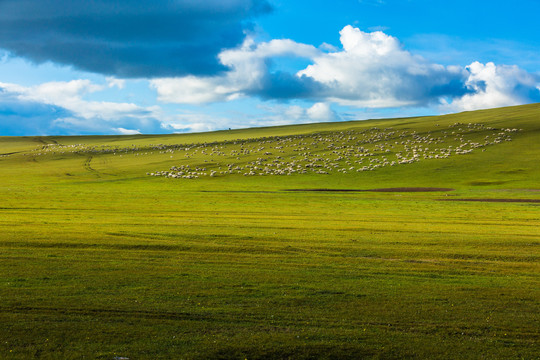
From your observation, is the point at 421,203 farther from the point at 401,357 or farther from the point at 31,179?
the point at 31,179

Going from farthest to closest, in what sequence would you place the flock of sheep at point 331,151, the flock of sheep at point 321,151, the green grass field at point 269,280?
the flock of sheep at point 321,151 → the flock of sheep at point 331,151 → the green grass field at point 269,280

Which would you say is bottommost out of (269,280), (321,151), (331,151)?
(269,280)

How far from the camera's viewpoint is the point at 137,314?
14.7m

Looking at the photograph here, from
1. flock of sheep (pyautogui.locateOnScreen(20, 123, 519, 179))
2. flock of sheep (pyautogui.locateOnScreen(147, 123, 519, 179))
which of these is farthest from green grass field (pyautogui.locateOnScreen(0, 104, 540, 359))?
flock of sheep (pyautogui.locateOnScreen(20, 123, 519, 179))

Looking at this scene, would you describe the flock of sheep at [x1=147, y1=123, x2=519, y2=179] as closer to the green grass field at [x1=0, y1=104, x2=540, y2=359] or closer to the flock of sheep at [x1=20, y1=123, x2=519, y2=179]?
the flock of sheep at [x1=20, y1=123, x2=519, y2=179]

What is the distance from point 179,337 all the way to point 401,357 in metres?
6.09

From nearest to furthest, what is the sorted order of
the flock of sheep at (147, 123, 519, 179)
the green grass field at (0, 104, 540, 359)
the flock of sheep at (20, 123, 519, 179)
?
the green grass field at (0, 104, 540, 359) < the flock of sheep at (147, 123, 519, 179) < the flock of sheep at (20, 123, 519, 179)

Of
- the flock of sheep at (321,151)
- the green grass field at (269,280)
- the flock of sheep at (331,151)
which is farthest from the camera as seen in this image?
the flock of sheep at (321,151)

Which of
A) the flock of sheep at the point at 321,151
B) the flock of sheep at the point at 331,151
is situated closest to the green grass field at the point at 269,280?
the flock of sheep at the point at 331,151

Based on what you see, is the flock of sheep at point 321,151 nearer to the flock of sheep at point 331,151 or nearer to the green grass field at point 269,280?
the flock of sheep at point 331,151

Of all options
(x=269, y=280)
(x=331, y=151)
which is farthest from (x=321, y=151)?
(x=269, y=280)

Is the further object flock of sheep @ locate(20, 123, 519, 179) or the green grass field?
flock of sheep @ locate(20, 123, 519, 179)

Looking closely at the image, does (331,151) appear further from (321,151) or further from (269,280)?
(269,280)

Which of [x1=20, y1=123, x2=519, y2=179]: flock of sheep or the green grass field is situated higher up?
[x1=20, y1=123, x2=519, y2=179]: flock of sheep
